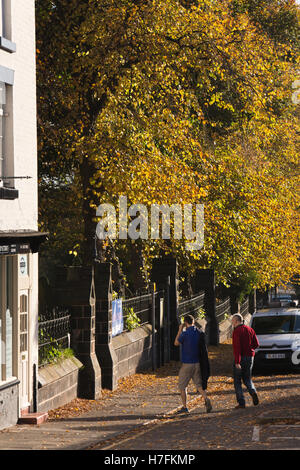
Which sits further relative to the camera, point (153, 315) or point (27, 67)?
point (153, 315)

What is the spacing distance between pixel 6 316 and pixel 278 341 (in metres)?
9.99

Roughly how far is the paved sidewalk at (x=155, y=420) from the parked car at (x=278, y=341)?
42 cm

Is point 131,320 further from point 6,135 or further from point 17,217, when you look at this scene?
point 6,135

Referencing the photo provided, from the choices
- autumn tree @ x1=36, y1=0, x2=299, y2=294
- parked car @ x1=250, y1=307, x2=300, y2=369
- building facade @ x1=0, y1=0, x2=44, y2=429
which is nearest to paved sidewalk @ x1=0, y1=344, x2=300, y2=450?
parked car @ x1=250, y1=307, x2=300, y2=369

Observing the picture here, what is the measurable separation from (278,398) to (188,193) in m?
6.52

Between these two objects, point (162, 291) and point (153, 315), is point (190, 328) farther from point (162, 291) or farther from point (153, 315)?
point (162, 291)

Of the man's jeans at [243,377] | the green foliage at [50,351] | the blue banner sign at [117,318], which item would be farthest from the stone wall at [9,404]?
the blue banner sign at [117,318]

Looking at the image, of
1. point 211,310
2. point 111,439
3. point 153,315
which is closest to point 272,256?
point 211,310

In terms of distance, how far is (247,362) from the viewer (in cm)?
1675

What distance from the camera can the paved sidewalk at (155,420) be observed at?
486 inches

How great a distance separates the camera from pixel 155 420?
50.7 ft

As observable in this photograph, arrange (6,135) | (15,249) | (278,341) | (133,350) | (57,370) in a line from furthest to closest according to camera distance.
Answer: (278,341), (133,350), (57,370), (6,135), (15,249)

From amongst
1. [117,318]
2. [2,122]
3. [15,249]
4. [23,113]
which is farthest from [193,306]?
[15,249]
